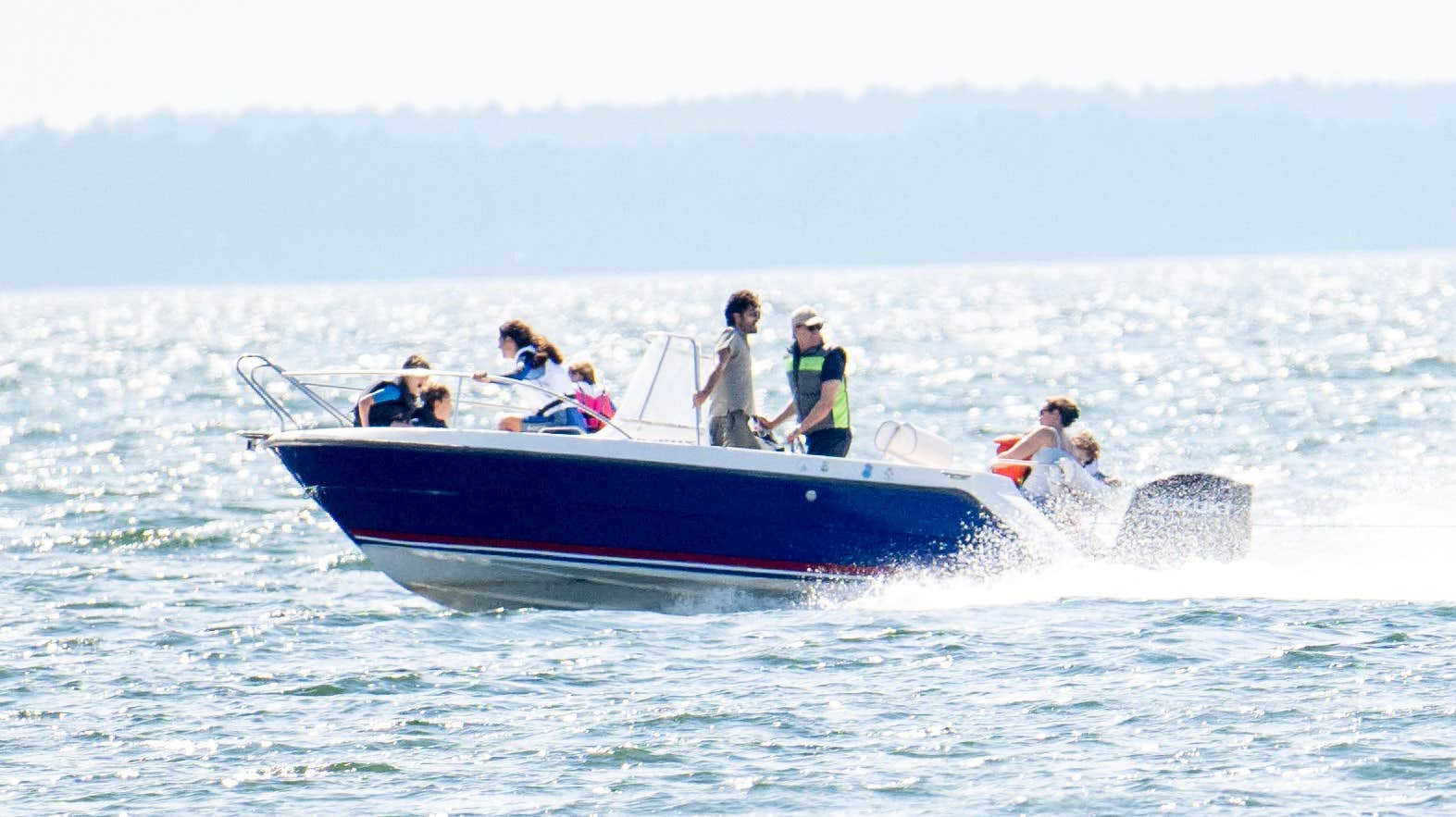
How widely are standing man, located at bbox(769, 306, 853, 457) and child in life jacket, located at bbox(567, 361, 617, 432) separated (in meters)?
1.05

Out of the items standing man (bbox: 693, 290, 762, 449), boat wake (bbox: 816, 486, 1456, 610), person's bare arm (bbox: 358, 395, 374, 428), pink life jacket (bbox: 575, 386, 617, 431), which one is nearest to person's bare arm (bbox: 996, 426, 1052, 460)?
boat wake (bbox: 816, 486, 1456, 610)

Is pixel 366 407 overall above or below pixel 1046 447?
above

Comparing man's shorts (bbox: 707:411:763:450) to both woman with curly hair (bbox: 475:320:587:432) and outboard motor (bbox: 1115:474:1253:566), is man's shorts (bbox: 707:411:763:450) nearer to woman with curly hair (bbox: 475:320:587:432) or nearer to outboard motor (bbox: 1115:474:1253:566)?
woman with curly hair (bbox: 475:320:587:432)

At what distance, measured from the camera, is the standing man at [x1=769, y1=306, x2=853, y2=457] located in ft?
38.1

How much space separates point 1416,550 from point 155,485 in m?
12.2

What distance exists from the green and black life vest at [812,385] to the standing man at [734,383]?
26 centimetres

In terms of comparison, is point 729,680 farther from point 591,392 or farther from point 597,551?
point 591,392

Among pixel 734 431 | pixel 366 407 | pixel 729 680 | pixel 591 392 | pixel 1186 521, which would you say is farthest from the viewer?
pixel 591 392

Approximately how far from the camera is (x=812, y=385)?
1173 cm

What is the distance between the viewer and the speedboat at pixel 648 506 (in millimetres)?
11453

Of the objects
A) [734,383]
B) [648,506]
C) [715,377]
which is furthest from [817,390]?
[648,506]

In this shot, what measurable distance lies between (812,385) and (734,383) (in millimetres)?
438

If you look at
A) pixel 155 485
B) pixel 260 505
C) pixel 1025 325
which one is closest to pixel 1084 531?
pixel 260 505

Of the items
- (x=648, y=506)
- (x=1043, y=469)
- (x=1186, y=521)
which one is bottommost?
(x=1186, y=521)
